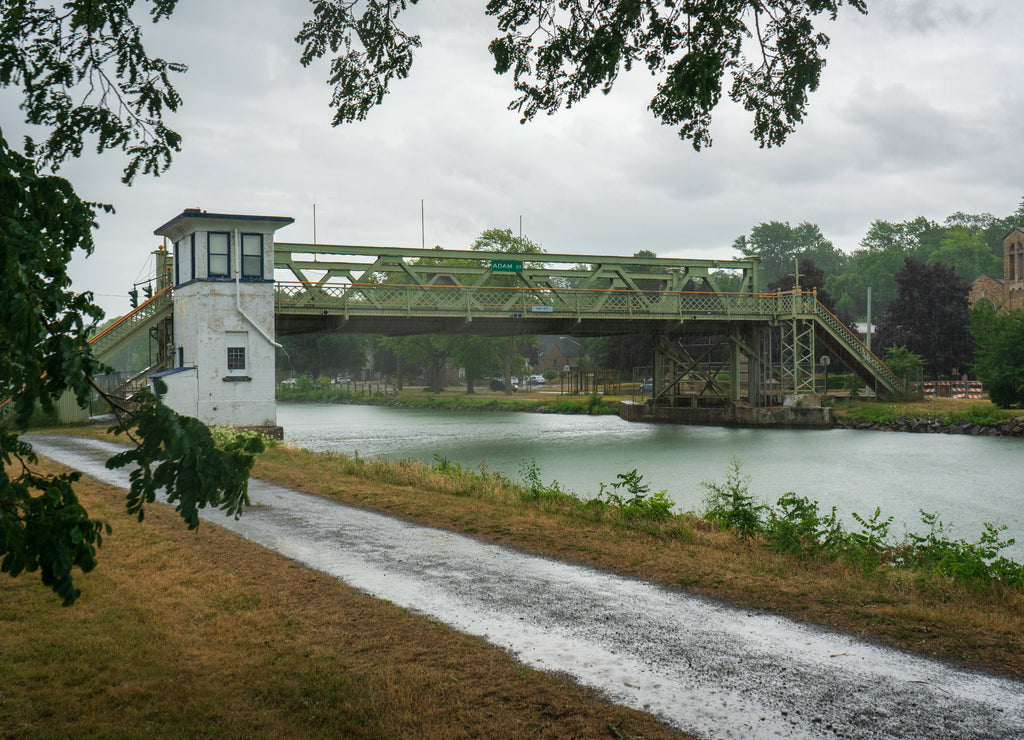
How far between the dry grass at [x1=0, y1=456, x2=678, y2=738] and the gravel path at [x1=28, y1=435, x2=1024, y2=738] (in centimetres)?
39

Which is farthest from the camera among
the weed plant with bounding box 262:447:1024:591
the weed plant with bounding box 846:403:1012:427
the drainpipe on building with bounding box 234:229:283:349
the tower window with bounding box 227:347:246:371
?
the weed plant with bounding box 846:403:1012:427

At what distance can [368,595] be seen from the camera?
8547mm

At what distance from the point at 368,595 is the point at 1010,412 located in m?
41.4

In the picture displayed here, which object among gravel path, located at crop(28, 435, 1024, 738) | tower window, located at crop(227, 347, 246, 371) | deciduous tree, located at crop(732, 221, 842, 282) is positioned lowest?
gravel path, located at crop(28, 435, 1024, 738)

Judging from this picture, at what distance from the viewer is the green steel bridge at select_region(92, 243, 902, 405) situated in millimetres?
34719

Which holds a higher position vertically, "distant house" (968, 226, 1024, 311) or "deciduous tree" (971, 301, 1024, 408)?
"distant house" (968, 226, 1024, 311)

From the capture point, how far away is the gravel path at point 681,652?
561cm

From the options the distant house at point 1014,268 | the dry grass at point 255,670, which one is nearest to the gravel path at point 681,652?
the dry grass at point 255,670

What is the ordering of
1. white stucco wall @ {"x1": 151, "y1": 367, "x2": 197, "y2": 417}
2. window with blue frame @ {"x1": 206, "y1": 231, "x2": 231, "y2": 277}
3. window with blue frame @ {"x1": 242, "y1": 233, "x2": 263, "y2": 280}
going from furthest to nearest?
window with blue frame @ {"x1": 242, "y1": 233, "x2": 263, "y2": 280} < window with blue frame @ {"x1": 206, "y1": 231, "x2": 231, "y2": 277} < white stucco wall @ {"x1": 151, "y1": 367, "x2": 197, "y2": 417}

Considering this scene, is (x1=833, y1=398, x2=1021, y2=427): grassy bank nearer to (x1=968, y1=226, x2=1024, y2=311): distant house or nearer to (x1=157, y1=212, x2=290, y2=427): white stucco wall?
(x1=157, y1=212, x2=290, y2=427): white stucco wall

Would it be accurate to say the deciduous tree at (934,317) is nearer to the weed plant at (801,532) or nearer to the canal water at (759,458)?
the canal water at (759,458)

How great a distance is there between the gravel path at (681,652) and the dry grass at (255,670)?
387 millimetres

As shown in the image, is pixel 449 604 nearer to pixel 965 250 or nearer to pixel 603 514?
pixel 603 514

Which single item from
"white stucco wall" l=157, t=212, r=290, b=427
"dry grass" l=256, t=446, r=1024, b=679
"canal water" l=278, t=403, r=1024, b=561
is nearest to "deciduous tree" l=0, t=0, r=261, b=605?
"dry grass" l=256, t=446, r=1024, b=679
